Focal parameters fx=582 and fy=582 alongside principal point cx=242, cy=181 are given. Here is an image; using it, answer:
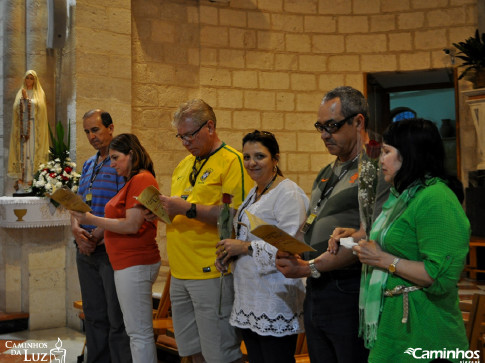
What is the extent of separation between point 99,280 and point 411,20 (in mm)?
5123

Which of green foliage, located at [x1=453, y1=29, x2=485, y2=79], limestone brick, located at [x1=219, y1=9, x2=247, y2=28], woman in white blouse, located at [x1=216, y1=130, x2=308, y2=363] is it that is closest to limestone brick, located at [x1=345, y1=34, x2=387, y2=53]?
green foliage, located at [x1=453, y1=29, x2=485, y2=79]

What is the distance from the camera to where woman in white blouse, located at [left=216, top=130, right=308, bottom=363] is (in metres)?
2.40

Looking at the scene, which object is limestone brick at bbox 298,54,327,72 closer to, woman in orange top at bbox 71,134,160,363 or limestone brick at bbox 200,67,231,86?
limestone brick at bbox 200,67,231,86

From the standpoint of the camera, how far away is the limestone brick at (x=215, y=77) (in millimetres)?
6676

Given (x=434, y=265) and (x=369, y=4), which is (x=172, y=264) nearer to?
(x=434, y=265)

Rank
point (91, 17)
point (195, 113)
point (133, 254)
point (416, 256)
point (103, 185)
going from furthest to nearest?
point (91, 17) → point (103, 185) → point (133, 254) → point (195, 113) → point (416, 256)

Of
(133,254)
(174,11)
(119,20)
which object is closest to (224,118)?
(174,11)

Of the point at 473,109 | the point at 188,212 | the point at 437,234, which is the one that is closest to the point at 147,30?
the point at 473,109

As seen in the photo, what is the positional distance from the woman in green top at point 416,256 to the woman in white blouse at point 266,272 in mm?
577

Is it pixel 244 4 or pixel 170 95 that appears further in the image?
pixel 244 4

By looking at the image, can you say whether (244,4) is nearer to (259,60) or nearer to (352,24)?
(259,60)

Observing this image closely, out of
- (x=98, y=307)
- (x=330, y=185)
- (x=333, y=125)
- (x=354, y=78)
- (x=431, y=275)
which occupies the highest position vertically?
(x=354, y=78)

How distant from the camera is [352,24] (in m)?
7.16

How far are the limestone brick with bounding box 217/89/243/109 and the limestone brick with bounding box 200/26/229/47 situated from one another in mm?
549
